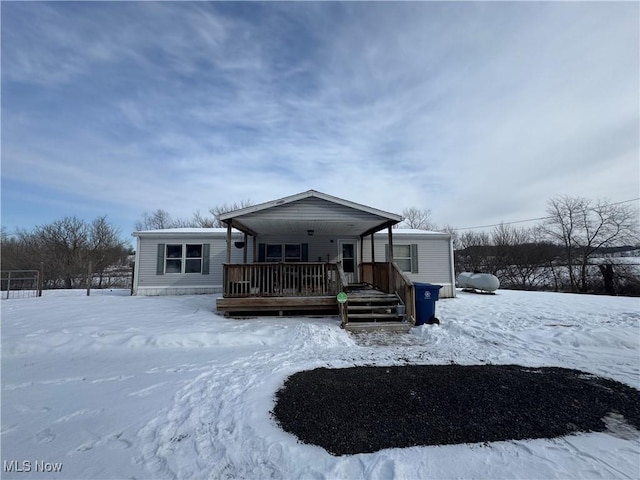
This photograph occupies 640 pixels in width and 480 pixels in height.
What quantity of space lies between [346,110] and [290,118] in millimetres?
2782

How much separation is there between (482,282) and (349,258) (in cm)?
824

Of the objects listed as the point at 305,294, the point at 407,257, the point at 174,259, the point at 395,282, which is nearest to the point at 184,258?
the point at 174,259

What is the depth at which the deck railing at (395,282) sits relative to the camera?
7583 millimetres

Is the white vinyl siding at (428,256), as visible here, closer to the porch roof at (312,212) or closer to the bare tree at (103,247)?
the porch roof at (312,212)

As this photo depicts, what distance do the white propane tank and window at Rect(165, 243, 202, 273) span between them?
47.9 feet

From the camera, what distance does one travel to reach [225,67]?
35.8 feet

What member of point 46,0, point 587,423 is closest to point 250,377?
point 587,423

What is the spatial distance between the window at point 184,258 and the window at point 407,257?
29.2 feet

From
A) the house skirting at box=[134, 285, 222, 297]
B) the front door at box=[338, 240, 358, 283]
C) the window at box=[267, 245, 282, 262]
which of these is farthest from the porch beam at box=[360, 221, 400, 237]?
the house skirting at box=[134, 285, 222, 297]

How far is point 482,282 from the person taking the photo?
615 inches

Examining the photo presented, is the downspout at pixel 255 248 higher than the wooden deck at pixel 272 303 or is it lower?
higher

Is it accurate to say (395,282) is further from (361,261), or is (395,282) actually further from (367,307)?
(361,261)

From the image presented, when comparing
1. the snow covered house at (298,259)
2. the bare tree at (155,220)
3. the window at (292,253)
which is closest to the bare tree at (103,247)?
the bare tree at (155,220)

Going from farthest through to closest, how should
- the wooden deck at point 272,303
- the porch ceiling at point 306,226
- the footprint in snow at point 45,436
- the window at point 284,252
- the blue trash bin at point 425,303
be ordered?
the window at point 284,252 < the porch ceiling at point 306,226 < the wooden deck at point 272,303 < the blue trash bin at point 425,303 < the footprint in snow at point 45,436
